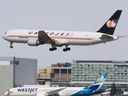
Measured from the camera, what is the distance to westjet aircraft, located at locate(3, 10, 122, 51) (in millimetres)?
146000

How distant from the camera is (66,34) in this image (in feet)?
488

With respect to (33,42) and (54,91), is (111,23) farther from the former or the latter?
(54,91)

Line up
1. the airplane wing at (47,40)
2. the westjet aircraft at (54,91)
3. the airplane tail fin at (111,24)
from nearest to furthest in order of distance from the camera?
the airplane wing at (47,40) → the airplane tail fin at (111,24) → the westjet aircraft at (54,91)

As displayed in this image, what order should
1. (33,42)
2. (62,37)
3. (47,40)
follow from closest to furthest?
(47,40) → (33,42) → (62,37)

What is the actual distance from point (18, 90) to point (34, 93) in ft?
11.9

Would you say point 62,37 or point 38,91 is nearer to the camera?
point 62,37

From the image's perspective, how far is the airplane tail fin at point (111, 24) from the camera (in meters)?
151

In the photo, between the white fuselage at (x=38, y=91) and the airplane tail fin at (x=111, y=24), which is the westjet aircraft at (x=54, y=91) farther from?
the airplane tail fin at (x=111, y=24)

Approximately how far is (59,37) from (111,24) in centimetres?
1223

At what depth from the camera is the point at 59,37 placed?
149375 mm

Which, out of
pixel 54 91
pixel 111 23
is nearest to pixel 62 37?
pixel 111 23

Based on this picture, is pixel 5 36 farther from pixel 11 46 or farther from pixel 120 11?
pixel 120 11

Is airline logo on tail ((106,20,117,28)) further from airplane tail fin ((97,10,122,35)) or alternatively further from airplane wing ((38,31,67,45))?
airplane wing ((38,31,67,45))

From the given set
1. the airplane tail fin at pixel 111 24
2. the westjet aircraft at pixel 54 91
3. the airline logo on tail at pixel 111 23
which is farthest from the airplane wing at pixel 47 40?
the westjet aircraft at pixel 54 91
